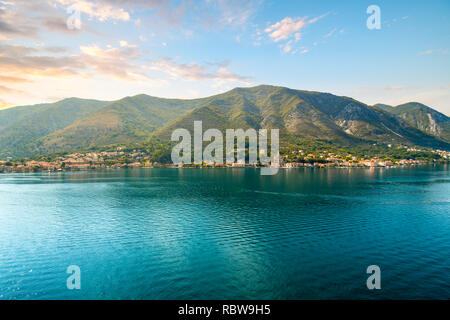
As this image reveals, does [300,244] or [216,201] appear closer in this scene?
[300,244]

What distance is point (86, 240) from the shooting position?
121 feet

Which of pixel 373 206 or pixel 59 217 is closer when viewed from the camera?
pixel 59 217

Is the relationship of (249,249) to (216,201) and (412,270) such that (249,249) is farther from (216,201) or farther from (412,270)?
(216,201)

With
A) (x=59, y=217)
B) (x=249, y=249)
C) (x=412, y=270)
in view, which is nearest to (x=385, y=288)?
(x=412, y=270)

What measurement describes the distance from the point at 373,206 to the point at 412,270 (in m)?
38.3

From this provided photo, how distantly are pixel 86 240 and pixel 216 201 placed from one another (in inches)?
1422

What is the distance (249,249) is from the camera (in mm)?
32656

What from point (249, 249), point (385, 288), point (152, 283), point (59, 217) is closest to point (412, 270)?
point (385, 288)

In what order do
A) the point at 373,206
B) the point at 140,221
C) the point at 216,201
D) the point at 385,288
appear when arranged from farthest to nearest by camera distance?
the point at 216,201 → the point at 373,206 → the point at 140,221 → the point at 385,288

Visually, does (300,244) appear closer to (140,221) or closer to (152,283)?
(152,283)
